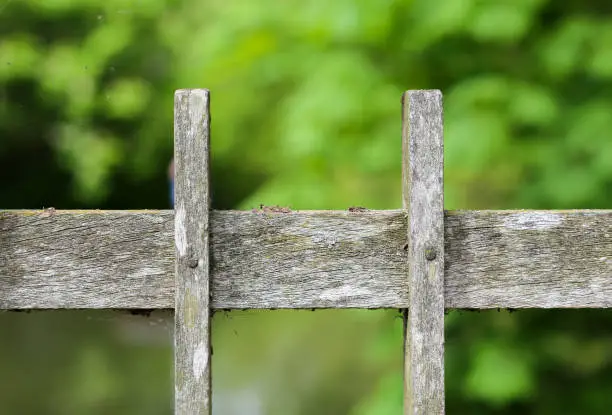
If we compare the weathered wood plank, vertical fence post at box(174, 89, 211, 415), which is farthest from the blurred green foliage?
the weathered wood plank

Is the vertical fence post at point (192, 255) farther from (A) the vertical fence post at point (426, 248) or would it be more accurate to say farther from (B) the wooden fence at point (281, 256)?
(A) the vertical fence post at point (426, 248)

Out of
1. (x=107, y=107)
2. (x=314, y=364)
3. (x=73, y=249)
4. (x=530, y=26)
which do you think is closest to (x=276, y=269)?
(x=73, y=249)

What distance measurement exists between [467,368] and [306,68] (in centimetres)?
166

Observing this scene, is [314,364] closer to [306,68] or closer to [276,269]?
[306,68]

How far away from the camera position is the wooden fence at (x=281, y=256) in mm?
1462

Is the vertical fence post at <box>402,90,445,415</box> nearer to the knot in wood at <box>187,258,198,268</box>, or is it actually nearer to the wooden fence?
the wooden fence

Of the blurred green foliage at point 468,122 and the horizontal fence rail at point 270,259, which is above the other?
the blurred green foliage at point 468,122

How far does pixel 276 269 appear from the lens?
1.49 metres

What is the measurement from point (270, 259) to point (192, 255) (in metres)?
0.14

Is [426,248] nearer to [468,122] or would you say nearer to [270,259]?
[270,259]

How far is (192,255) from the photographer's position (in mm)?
1450

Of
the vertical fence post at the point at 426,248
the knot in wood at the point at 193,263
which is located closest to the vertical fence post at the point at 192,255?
the knot in wood at the point at 193,263

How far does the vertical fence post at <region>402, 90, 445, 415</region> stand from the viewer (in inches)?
58.0

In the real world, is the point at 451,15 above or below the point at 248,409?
above
